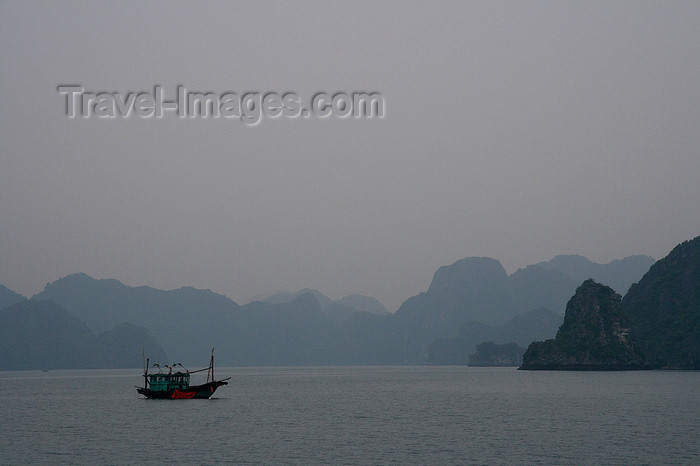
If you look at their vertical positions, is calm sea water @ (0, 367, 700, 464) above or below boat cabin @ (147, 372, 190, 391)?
below

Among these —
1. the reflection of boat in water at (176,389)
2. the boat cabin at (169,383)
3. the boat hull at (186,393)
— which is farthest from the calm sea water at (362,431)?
the boat cabin at (169,383)

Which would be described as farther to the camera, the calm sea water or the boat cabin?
the boat cabin

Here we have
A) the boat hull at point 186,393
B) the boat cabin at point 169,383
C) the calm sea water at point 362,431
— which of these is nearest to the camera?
the calm sea water at point 362,431

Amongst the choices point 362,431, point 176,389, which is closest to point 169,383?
point 176,389

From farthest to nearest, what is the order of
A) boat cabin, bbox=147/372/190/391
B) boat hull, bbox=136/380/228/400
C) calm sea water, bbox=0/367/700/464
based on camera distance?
boat cabin, bbox=147/372/190/391, boat hull, bbox=136/380/228/400, calm sea water, bbox=0/367/700/464

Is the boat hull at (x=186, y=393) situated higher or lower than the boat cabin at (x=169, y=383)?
lower

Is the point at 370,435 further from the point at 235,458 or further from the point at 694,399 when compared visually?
the point at 694,399

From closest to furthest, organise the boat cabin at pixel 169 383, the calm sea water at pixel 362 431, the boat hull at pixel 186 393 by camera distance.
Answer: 1. the calm sea water at pixel 362 431
2. the boat hull at pixel 186 393
3. the boat cabin at pixel 169 383

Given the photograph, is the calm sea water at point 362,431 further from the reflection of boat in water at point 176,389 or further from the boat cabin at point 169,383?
the boat cabin at point 169,383

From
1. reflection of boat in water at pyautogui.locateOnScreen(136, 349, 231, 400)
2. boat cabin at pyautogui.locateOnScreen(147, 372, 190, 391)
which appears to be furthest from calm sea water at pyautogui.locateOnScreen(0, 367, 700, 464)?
boat cabin at pyautogui.locateOnScreen(147, 372, 190, 391)

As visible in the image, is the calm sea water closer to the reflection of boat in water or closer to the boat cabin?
the reflection of boat in water

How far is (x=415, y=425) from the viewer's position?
271ft

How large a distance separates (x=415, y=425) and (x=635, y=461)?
30904mm

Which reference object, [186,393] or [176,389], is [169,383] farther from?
[186,393]
